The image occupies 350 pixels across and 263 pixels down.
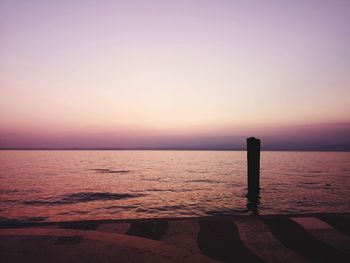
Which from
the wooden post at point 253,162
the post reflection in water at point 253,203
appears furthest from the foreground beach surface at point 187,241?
the post reflection in water at point 253,203

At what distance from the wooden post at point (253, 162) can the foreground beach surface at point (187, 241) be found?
11.2m

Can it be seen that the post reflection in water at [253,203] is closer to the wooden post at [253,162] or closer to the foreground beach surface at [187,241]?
the wooden post at [253,162]

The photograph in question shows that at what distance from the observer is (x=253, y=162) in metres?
19.6

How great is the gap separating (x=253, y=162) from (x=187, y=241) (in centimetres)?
1410

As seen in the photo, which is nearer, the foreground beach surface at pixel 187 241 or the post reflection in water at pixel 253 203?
the foreground beach surface at pixel 187 241

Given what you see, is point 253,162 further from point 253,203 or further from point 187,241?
point 187,241

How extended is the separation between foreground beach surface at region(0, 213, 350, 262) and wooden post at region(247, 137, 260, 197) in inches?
439

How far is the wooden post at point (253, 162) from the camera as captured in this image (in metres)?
19.3

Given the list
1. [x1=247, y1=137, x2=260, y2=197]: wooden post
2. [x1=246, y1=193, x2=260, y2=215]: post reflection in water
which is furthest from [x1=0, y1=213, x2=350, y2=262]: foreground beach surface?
[x1=246, y1=193, x2=260, y2=215]: post reflection in water

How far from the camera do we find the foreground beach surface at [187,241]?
5.29 m

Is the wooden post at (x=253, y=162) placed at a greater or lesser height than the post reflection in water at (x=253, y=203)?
greater

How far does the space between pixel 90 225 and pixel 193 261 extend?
345cm

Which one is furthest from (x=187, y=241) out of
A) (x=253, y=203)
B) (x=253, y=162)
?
(x=253, y=203)

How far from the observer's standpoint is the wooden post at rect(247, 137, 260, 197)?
63.5ft
